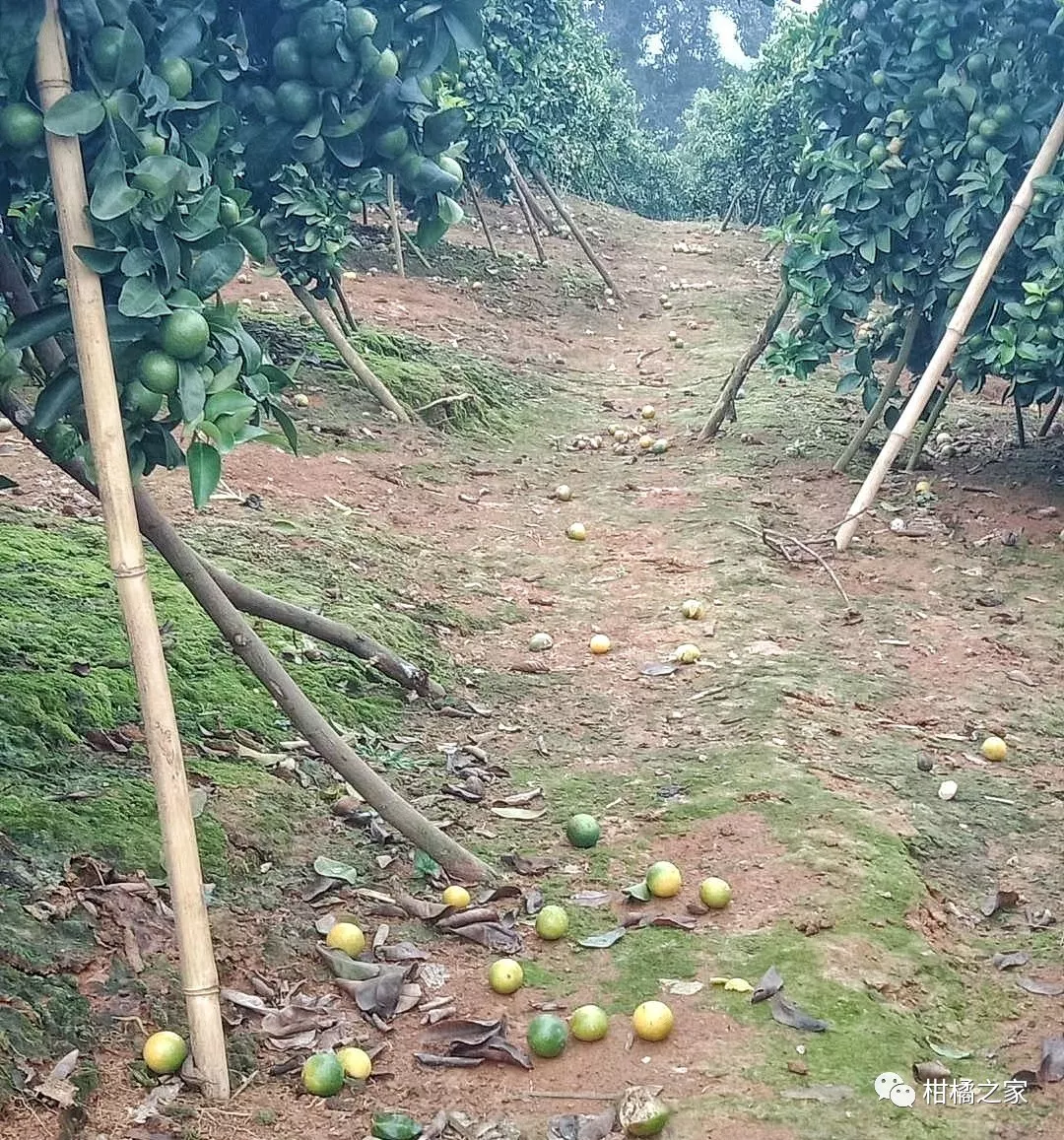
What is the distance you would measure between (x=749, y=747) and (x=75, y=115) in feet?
9.91

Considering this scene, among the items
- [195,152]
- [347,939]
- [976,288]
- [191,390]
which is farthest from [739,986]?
[976,288]

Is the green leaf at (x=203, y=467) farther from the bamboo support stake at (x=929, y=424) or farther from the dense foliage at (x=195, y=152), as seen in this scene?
the bamboo support stake at (x=929, y=424)

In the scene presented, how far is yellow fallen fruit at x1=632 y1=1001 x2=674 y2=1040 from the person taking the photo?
9.13 ft

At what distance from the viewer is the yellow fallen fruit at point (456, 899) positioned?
11.3 feet

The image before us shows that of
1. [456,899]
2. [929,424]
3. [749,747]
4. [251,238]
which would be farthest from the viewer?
[929,424]

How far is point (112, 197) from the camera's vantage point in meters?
2.49

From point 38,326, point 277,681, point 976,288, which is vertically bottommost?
point 277,681

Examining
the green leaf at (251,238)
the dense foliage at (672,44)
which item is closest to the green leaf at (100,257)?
the green leaf at (251,238)

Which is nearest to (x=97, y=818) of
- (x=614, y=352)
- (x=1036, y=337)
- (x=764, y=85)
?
(x=1036, y=337)

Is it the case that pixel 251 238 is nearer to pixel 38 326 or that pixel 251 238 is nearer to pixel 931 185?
pixel 38 326

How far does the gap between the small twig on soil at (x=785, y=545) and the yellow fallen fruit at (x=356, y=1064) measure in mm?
4033

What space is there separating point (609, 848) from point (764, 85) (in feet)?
65.3

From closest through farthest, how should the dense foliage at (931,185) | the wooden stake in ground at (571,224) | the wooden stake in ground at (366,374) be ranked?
the dense foliage at (931,185)
the wooden stake in ground at (366,374)
the wooden stake in ground at (571,224)

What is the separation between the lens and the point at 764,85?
20.9 meters
